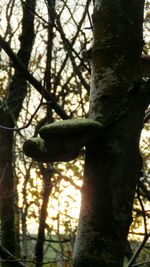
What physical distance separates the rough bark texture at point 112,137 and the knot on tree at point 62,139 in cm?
6

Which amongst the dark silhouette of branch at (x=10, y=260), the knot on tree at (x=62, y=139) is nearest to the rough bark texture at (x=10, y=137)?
the dark silhouette of branch at (x=10, y=260)

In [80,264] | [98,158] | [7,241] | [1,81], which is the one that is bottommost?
[7,241]

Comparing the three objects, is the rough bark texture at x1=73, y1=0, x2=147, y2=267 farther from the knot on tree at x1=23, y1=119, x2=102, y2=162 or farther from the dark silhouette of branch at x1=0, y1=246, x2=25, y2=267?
the dark silhouette of branch at x1=0, y1=246, x2=25, y2=267

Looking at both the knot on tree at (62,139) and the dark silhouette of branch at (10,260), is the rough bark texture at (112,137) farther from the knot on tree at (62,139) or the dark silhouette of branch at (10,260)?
the dark silhouette of branch at (10,260)

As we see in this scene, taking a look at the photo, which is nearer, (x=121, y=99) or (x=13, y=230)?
(x=121, y=99)

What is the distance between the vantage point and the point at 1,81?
8469 mm

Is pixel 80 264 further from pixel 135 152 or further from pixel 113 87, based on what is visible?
pixel 113 87

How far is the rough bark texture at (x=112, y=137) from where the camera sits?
4.16 feet

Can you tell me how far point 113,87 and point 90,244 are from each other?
1.85ft

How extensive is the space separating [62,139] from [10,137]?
4916 mm

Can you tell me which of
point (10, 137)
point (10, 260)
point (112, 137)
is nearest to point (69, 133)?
point (112, 137)

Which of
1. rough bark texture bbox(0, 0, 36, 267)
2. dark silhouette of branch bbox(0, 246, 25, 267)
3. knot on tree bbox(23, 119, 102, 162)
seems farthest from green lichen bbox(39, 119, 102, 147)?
rough bark texture bbox(0, 0, 36, 267)

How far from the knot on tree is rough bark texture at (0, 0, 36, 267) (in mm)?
3842

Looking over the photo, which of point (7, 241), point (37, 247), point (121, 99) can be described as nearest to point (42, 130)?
point (121, 99)
